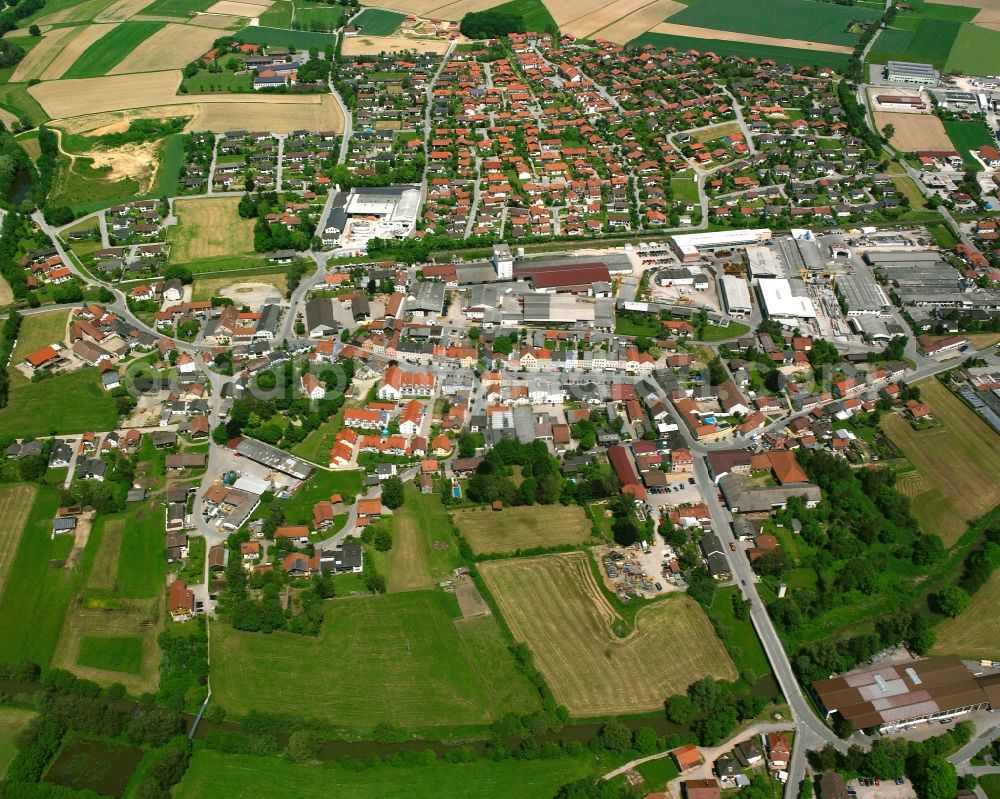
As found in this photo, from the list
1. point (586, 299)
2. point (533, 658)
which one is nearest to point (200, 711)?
point (533, 658)

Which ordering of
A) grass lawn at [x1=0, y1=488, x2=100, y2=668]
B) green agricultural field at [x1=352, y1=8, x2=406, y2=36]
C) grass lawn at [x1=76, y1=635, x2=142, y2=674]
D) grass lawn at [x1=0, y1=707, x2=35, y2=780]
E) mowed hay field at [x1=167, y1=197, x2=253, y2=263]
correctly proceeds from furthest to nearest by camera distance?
1. green agricultural field at [x1=352, y1=8, x2=406, y2=36]
2. mowed hay field at [x1=167, y1=197, x2=253, y2=263]
3. grass lawn at [x1=0, y1=488, x2=100, y2=668]
4. grass lawn at [x1=76, y1=635, x2=142, y2=674]
5. grass lawn at [x1=0, y1=707, x2=35, y2=780]

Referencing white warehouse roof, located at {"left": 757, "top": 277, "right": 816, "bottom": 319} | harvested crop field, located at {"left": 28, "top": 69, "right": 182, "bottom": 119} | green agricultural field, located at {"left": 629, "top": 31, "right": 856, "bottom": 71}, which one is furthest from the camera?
green agricultural field, located at {"left": 629, "top": 31, "right": 856, "bottom": 71}

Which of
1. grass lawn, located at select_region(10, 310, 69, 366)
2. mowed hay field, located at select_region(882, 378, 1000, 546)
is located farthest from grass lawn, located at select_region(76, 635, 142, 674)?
mowed hay field, located at select_region(882, 378, 1000, 546)

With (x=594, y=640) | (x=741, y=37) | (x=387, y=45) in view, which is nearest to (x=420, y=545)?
(x=594, y=640)

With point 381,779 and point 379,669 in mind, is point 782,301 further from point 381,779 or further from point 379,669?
point 381,779

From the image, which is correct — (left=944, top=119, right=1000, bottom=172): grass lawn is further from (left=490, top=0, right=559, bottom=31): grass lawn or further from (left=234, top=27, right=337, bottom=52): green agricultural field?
(left=234, top=27, right=337, bottom=52): green agricultural field

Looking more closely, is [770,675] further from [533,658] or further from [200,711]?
[200,711]

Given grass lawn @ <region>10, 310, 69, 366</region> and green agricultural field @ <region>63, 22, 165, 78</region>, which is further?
green agricultural field @ <region>63, 22, 165, 78</region>
